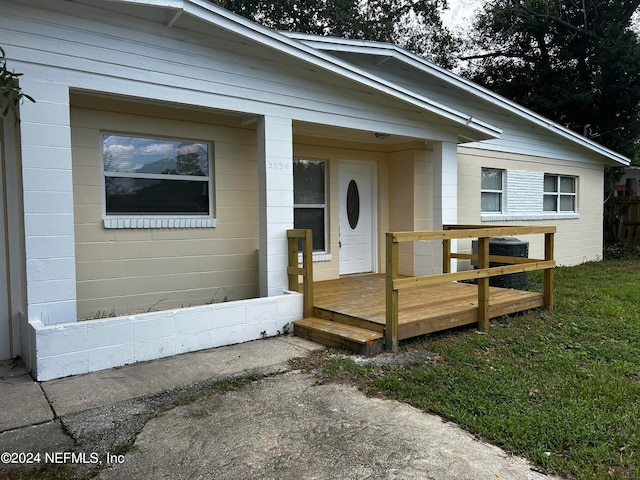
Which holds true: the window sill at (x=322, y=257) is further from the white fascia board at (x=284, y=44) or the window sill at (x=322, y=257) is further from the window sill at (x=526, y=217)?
the window sill at (x=526, y=217)

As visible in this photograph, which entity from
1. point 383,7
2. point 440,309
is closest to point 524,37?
point 383,7

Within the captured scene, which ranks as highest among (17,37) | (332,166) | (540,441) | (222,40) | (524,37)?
(524,37)

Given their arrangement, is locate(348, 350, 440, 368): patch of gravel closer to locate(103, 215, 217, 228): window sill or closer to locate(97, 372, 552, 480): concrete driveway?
locate(97, 372, 552, 480): concrete driveway

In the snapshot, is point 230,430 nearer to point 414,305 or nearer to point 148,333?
point 148,333

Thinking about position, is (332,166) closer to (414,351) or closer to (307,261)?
(307,261)

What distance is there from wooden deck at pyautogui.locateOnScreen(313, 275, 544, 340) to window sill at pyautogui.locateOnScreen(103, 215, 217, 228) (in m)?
1.85

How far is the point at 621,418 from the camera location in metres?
3.54

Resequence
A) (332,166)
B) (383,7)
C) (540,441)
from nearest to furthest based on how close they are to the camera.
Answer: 1. (540,441)
2. (332,166)
3. (383,7)

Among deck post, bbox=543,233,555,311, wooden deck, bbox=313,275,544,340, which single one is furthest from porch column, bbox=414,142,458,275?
deck post, bbox=543,233,555,311

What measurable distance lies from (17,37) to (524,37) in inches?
733

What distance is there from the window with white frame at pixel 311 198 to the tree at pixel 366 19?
1406cm

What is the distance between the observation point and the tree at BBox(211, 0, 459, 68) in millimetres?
20328

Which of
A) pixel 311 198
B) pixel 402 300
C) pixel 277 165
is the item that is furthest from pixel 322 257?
pixel 277 165

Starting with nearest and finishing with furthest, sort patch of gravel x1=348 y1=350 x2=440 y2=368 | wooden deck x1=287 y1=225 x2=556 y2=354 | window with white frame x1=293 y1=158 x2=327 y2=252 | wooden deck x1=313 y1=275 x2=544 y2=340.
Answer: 1. patch of gravel x1=348 y1=350 x2=440 y2=368
2. wooden deck x1=287 y1=225 x2=556 y2=354
3. wooden deck x1=313 y1=275 x2=544 y2=340
4. window with white frame x1=293 y1=158 x2=327 y2=252
